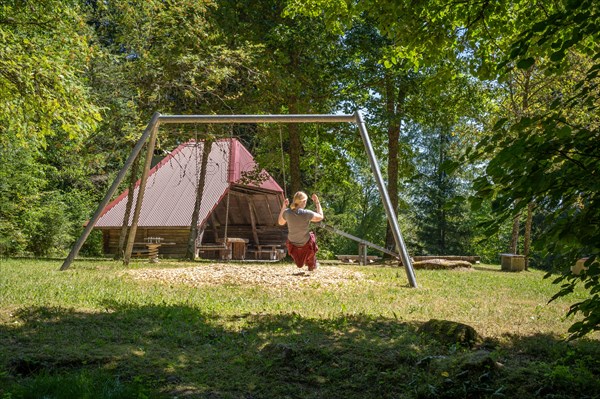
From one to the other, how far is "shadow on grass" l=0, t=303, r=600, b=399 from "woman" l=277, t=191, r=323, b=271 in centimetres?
466

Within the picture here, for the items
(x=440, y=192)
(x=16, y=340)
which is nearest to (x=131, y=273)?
(x=16, y=340)

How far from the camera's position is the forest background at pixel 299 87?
349 cm

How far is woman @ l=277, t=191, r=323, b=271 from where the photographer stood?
11.5 m

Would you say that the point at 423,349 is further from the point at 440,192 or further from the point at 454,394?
the point at 440,192

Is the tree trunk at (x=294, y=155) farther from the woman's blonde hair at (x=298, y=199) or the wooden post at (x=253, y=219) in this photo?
the wooden post at (x=253, y=219)

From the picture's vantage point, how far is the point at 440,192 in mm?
40406

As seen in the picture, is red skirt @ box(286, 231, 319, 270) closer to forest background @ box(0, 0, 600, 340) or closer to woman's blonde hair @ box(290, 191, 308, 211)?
woman's blonde hair @ box(290, 191, 308, 211)

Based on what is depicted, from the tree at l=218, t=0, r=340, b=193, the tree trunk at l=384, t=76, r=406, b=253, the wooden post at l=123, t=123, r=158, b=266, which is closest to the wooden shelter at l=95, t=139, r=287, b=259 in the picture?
the tree at l=218, t=0, r=340, b=193

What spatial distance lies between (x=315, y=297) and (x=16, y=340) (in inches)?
180

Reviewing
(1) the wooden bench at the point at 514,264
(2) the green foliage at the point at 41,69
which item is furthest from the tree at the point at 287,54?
(1) the wooden bench at the point at 514,264

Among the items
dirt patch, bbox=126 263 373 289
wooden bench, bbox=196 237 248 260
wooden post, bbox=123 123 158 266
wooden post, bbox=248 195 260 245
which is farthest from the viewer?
wooden post, bbox=248 195 260 245

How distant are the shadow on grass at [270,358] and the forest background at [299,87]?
4.25ft

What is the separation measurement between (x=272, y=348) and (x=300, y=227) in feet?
20.1

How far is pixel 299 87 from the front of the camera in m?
19.6
